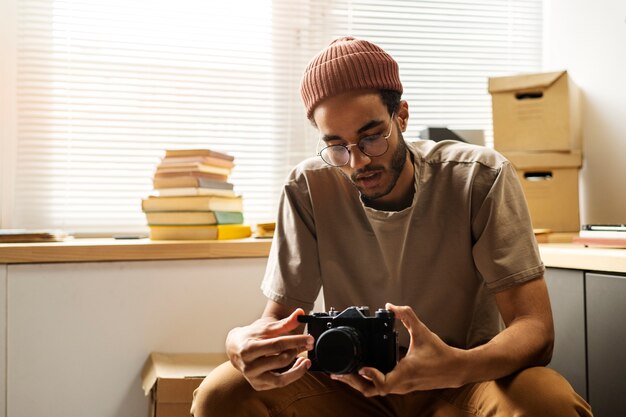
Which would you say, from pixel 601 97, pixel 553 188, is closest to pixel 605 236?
pixel 553 188

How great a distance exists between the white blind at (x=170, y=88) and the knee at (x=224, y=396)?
1.16m

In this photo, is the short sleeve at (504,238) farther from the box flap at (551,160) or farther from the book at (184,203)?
the book at (184,203)

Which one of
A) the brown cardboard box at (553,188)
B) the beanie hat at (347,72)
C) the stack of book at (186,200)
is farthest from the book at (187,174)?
A: the brown cardboard box at (553,188)

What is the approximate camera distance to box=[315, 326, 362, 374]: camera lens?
3.55 feet

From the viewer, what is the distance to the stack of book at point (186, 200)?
2.07 metres

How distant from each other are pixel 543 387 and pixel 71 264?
1.36 metres

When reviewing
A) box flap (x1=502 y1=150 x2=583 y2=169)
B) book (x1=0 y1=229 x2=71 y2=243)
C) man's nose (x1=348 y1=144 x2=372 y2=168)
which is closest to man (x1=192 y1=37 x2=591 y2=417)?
man's nose (x1=348 y1=144 x2=372 y2=168)

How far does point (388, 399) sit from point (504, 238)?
0.41m

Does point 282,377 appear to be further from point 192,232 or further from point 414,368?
point 192,232

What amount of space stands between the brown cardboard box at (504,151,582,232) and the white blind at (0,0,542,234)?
1.82 ft

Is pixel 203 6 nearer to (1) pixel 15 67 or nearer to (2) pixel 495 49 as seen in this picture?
(1) pixel 15 67

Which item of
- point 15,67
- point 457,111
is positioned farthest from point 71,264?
point 457,111

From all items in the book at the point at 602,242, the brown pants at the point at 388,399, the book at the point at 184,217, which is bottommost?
the brown pants at the point at 388,399

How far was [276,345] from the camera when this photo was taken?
116 cm
